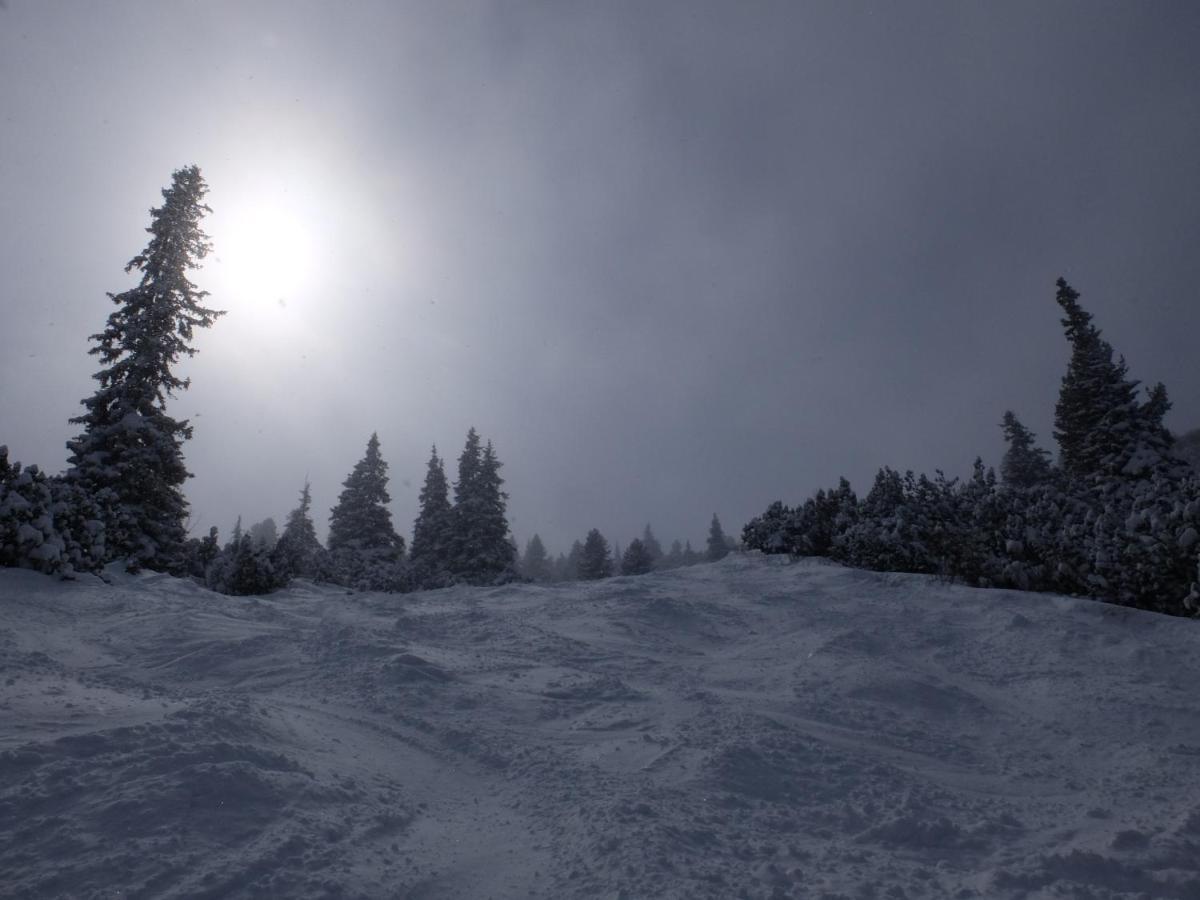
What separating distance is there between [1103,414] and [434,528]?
30073mm

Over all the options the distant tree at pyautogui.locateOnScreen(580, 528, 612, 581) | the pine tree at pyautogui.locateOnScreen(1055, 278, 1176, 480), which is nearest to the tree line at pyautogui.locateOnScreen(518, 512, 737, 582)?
the distant tree at pyautogui.locateOnScreen(580, 528, 612, 581)

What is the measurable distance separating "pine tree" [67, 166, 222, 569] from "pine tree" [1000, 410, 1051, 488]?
140 feet

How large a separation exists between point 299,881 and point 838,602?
7.98m

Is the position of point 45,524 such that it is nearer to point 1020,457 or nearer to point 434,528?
point 434,528

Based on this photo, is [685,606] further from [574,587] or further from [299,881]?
[299,881]

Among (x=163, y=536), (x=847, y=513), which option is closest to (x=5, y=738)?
(x=847, y=513)

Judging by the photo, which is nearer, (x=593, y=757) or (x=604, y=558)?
(x=593, y=757)

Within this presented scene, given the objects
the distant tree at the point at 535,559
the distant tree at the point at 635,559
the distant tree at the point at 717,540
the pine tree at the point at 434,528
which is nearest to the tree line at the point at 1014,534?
the pine tree at the point at 434,528

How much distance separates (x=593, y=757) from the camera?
409cm

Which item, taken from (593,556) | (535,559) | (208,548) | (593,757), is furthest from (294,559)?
(535,559)

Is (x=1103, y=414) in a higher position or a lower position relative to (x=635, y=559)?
higher

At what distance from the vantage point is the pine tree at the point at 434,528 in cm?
3192

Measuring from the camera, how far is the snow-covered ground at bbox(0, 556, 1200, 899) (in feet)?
8.82

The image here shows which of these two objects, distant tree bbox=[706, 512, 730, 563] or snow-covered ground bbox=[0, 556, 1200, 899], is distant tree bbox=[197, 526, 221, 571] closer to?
snow-covered ground bbox=[0, 556, 1200, 899]
